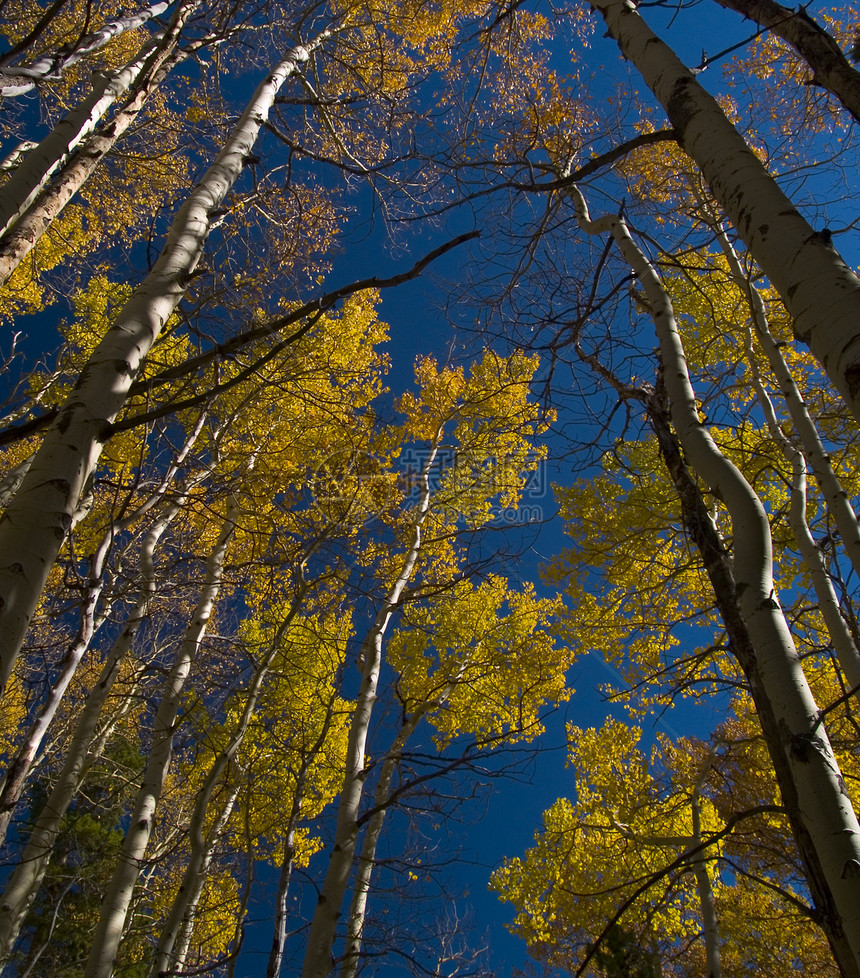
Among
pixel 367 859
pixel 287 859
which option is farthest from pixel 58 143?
pixel 287 859

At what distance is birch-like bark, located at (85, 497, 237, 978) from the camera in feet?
9.93

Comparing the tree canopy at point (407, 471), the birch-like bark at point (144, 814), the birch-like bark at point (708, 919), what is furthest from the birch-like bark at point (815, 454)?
the birch-like bark at point (144, 814)

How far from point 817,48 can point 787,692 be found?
3.06 meters

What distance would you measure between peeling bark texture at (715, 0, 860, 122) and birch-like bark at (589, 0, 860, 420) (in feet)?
2.92

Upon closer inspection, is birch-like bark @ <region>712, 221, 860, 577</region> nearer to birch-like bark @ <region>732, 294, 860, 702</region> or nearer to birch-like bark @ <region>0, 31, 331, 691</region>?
birch-like bark @ <region>732, 294, 860, 702</region>

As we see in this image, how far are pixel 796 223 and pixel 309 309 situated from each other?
1465 millimetres

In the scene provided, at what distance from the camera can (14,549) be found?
4.13 feet

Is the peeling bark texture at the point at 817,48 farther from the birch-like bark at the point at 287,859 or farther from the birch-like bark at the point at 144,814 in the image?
the birch-like bark at the point at 287,859

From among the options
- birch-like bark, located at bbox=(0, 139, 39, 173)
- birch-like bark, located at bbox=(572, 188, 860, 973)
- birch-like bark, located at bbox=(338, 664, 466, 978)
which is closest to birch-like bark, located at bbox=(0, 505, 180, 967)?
birch-like bark, located at bbox=(338, 664, 466, 978)

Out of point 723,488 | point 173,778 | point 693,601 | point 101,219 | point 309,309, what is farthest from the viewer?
point 173,778

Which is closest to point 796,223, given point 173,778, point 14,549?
point 14,549

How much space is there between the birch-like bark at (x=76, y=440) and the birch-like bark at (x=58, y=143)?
90cm

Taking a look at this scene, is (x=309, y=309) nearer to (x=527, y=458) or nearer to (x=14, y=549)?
(x=14, y=549)

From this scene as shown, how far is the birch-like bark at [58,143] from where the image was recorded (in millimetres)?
2750
